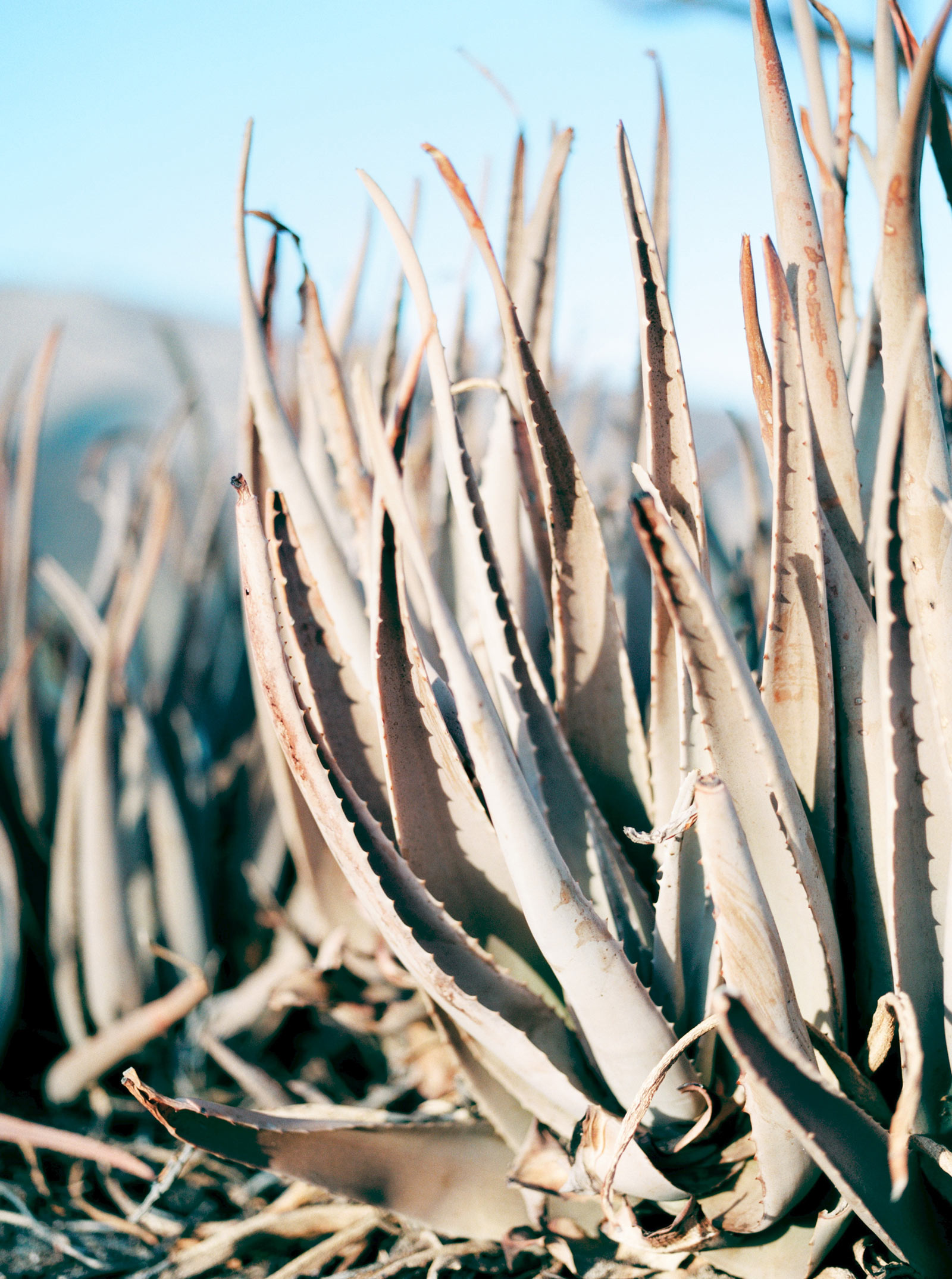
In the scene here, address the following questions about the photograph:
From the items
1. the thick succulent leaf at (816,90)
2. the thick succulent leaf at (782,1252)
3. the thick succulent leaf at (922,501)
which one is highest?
the thick succulent leaf at (816,90)

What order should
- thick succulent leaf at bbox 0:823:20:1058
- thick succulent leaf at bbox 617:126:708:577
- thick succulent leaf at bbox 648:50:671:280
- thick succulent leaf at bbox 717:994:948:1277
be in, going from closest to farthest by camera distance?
thick succulent leaf at bbox 717:994:948:1277 → thick succulent leaf at bbox 617:126:708:577 → thick succulent leaf at bbox 648:50:671:280 → thick succulent leaf at bbox 0:823:20:1058

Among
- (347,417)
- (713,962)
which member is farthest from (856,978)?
(347,417)

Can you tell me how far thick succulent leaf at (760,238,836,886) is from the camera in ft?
1.03

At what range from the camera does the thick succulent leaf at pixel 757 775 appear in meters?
0.25

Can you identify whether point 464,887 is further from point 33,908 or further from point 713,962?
point 33,908

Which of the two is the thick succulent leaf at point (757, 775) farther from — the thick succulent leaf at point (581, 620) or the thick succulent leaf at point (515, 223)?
the thick succulent leaf at point (515, 223)

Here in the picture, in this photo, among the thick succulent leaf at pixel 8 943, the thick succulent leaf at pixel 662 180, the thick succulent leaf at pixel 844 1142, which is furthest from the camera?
the thick succulent leaf at pixel 8 943

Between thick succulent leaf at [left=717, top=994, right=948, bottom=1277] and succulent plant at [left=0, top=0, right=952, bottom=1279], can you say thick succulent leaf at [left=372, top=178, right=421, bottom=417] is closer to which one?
succulent plant at [left=0, top=0, right=952, bottom=1279]

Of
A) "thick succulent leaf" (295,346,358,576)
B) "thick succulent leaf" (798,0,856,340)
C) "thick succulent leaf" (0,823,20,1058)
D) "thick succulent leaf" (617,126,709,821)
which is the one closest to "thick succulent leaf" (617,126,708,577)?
"thick succulent leaf" (617,126,709,821)

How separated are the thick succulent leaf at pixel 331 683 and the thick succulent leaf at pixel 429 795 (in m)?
0.03

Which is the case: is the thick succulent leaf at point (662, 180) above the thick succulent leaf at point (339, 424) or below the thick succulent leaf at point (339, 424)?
above

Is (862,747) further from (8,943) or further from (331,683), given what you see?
(8,943)

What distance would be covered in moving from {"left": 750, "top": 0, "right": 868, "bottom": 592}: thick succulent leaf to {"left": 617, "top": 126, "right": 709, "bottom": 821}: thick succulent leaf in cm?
5

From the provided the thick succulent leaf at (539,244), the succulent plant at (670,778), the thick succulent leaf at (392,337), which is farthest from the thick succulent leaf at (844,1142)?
the thick succulent leaf at (392,337)
